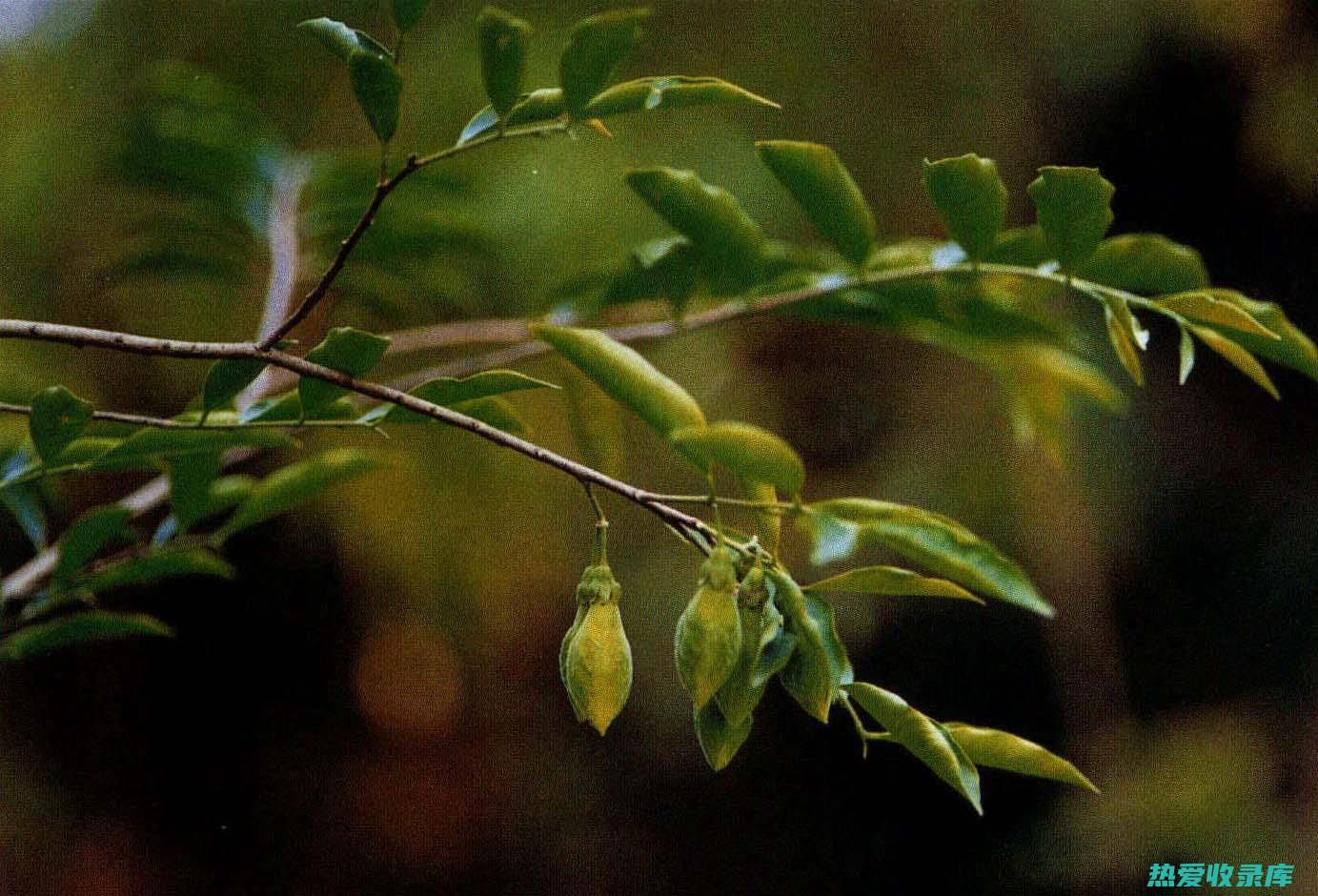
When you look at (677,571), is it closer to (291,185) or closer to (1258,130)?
(291,185)

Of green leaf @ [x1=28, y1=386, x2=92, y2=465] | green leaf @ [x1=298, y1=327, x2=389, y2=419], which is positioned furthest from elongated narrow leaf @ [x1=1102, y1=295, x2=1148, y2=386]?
green leaf @ [x1=28, y1=386, x2=92, y2=465]

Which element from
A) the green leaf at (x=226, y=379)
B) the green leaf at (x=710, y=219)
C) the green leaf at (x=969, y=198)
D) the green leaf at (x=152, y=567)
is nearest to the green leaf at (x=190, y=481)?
the green leaf at (x=152, y=567)

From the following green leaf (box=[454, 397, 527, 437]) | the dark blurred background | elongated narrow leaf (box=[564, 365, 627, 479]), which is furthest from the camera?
the dark blurred background

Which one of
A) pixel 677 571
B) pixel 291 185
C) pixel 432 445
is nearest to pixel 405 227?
pixel 291 185

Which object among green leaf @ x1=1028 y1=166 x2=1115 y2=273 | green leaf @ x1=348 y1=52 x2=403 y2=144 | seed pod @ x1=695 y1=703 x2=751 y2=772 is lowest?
seed pod @ x1=695 y1=703 x2=751 y2=772

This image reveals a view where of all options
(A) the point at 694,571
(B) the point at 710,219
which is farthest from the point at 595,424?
(A) the point at 694,571

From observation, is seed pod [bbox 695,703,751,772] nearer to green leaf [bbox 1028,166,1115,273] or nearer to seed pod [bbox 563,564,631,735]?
seed pod [bbox 563,564,631,735]
